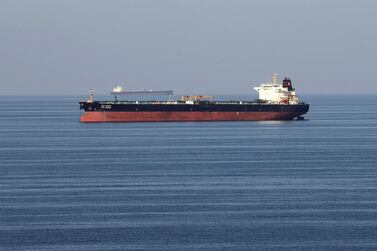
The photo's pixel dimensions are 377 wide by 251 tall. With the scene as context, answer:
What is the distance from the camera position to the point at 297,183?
68.2m

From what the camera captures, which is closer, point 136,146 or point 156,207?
point 156,207

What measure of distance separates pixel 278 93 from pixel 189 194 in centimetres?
9626

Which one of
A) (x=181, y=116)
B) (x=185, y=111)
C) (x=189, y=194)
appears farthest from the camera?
(x=181, y=116)

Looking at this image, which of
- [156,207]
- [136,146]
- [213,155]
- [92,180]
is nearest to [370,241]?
[156,207]

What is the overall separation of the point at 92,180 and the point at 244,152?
28.2 metres

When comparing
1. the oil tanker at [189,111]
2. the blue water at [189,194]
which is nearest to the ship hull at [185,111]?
the oil tanker at [189,111]

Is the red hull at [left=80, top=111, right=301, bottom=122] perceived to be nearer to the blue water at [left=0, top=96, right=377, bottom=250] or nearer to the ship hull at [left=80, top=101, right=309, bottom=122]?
the ship hull at [left=80, top=101, right=309, bottom=122]

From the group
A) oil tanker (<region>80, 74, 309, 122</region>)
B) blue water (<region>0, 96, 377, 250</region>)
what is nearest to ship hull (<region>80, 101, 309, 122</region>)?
oil tanker (<region>80, 74, 309, 122</region>)

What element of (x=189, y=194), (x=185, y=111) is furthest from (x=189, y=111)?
(x=189, y=194)

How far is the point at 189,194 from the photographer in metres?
62.5

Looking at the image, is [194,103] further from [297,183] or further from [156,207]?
[156,207]

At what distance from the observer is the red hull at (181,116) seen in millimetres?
148113

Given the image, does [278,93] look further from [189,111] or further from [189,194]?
[189,194]

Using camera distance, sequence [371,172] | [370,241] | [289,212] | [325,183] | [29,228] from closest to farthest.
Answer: [370,241]
[29,228]
[289,212]
[325,183]
[371,172]
